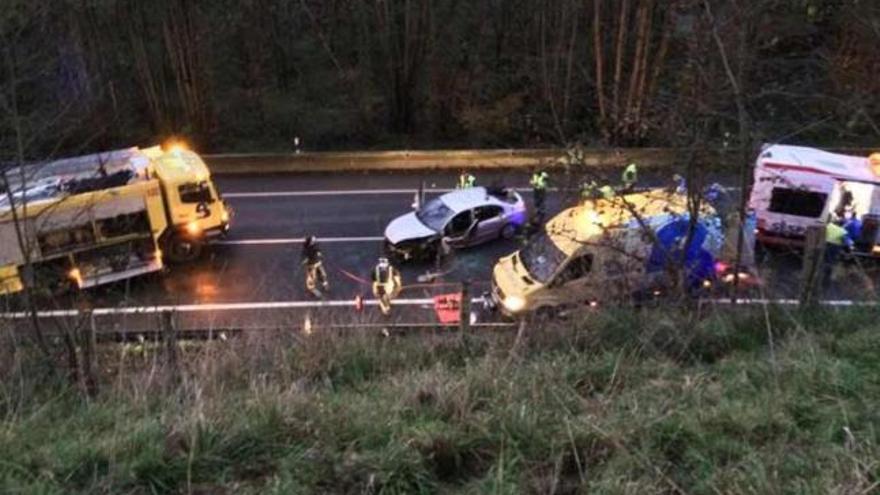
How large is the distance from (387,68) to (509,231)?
11180 millimetres

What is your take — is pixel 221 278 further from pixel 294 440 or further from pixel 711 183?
pixel 294 440

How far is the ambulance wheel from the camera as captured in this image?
62.7 ft

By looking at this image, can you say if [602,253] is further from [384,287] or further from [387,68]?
[387,68]

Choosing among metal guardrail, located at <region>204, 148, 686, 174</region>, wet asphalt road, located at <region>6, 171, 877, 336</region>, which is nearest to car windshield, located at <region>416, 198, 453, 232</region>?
wet asphalt road, located at <region>6, 171, 877, 336</region>

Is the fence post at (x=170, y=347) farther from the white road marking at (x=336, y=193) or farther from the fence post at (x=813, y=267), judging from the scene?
the white road marking at (x=336, y=193)

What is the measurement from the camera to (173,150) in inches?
817

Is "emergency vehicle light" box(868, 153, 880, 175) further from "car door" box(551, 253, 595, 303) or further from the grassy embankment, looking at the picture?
the grassy embankment

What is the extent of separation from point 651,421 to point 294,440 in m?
1.85

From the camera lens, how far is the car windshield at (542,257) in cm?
1529

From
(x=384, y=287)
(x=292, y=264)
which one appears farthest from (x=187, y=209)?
(x=384, y=287)

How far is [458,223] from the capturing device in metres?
19.0

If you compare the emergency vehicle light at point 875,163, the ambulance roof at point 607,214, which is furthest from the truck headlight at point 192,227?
the emergency vehicle light at point 875,163

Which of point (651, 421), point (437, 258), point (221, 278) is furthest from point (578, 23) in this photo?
point (651, 421)

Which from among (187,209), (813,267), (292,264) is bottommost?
(292,264)
